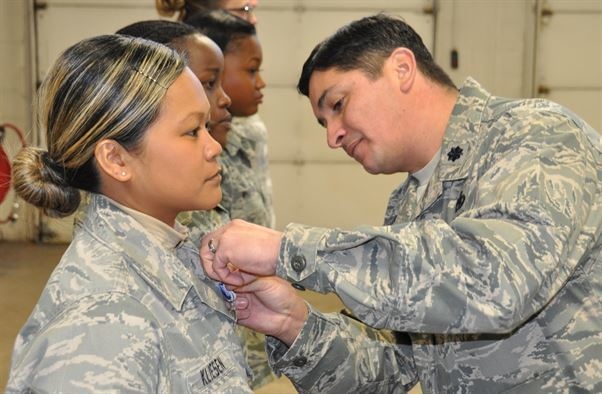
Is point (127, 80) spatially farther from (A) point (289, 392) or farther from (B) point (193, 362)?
(A) point (289, 392)

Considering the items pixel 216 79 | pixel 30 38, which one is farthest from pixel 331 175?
pixel 216 79

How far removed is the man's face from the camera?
226 centimetres

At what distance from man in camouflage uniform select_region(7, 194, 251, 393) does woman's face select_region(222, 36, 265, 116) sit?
1830 mm

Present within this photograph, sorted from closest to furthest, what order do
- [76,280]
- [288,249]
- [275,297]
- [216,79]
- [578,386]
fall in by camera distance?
[76,280], [288,249], [578,386], [275,297], [216,79]

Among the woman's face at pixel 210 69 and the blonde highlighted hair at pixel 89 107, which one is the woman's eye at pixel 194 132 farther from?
the woman's face at pixel 210 69

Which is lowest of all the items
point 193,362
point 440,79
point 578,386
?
point 578,386

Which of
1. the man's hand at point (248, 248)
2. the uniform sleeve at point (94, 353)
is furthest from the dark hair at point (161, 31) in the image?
the uniform sleeve at point (94, 353)

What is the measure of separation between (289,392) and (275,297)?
2.96 meters

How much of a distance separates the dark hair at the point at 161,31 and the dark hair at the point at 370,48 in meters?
0.65

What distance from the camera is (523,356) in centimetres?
207

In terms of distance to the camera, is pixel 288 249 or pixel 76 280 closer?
pixel 76 280

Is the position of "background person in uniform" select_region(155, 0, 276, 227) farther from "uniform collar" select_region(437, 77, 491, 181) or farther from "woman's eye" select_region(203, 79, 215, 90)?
"uniform collar" select_region(437, 77, 491, 181)

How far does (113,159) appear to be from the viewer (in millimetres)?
1899

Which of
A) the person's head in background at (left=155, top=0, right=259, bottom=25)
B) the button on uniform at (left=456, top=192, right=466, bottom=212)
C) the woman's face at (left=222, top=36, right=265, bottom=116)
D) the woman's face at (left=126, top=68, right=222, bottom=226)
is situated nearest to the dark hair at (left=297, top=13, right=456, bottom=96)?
the button on uniform at (left=456, top=192, right=466, bottom=212)
